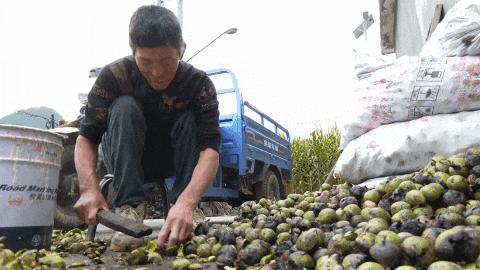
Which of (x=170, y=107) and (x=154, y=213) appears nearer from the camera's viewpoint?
(x=170, y=107)

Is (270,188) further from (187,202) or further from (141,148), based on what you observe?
(187,202)

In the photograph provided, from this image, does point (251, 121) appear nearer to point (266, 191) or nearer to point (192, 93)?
point (266, 191)

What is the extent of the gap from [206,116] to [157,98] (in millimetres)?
331

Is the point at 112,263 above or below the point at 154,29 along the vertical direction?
below

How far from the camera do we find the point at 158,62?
2.56 metres

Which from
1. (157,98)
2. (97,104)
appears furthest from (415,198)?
(97,104)

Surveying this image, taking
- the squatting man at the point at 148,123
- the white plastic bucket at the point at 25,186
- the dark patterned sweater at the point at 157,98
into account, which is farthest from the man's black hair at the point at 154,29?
the white plastic bucket at the point at 25,186

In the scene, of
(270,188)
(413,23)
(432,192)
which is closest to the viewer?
(432,192)

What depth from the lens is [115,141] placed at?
2844mm

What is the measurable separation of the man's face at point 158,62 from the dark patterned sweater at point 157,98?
25 centimetres

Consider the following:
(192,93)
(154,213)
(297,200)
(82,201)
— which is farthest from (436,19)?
(154,213)

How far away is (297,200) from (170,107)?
119 centimetres

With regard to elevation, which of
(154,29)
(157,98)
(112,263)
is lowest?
(112,263)

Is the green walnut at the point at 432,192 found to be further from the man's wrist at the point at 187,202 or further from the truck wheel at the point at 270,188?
the truck wheel at the point at 270,188
